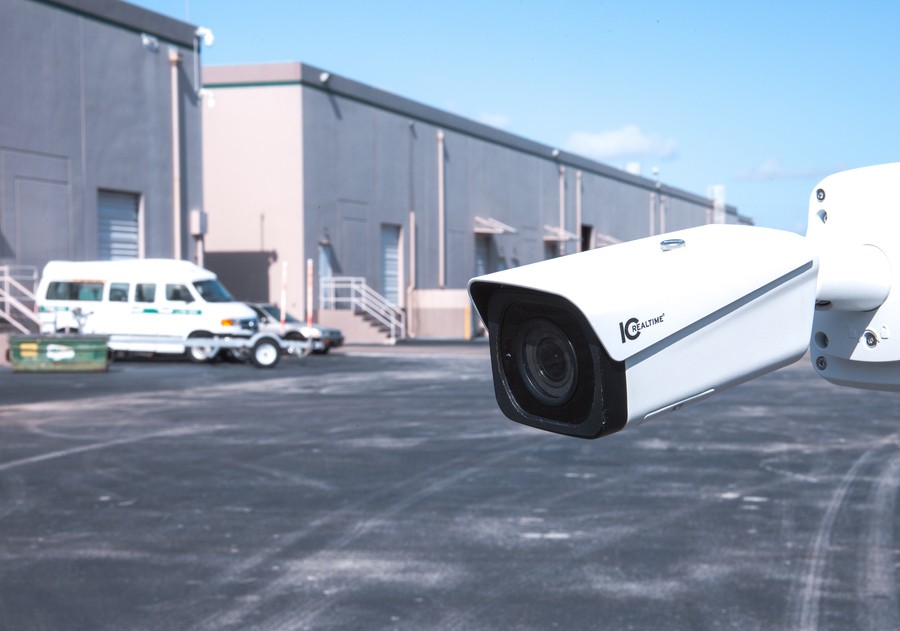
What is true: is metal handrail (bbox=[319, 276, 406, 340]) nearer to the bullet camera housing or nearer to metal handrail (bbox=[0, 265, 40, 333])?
metal handrail (bbox=[0, 265, 40, 333])

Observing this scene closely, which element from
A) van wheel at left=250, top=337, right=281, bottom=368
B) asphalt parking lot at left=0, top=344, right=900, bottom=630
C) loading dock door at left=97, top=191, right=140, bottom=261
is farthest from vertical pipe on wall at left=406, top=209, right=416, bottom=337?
asphalt parking lot at left=0, top=344, right=900, bottom=630

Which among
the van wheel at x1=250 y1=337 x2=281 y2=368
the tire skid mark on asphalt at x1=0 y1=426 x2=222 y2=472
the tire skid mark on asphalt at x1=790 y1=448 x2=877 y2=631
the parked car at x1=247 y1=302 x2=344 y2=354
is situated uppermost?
the parked car at x1=247 y1=302 x2=344 y2=354

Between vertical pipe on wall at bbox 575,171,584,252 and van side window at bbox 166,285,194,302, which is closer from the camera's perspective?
van side window at bbox 166,285,194,302

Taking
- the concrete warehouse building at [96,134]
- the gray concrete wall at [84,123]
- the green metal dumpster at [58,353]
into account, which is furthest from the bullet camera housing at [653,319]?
the gray concrete wall at [84,123]

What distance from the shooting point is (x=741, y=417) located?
15.8 m

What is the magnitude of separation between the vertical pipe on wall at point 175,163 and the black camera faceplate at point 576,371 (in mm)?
35338

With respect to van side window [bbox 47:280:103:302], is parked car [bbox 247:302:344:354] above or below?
below

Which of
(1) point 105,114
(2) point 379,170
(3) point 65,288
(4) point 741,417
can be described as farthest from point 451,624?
(2) point 379,170

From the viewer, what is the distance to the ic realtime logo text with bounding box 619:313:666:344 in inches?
59.4

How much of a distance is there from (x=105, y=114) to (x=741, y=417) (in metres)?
23.7

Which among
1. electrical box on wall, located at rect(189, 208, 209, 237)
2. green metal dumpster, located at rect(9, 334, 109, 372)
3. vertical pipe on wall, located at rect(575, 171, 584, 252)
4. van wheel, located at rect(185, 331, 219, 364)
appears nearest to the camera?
green metal dumpster, located at rect(9, 334, 109, 372)

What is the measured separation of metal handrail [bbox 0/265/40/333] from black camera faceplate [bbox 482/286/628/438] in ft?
95.5

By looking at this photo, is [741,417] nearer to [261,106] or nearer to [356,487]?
[356,487]

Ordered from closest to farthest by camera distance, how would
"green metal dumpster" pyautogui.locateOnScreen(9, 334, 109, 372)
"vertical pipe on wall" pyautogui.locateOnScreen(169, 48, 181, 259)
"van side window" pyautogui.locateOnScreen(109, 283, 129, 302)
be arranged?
1. "green metal dumpster" pyautogui.locateOnScreen(9, 334, 109, 372)
2. "van side window" pyautogui.locateOnScreen(109, 283, 129, 302)
3. "vertical pipe on wall" pyautogui.locateOnScreen(169, 48, 181, 259)
